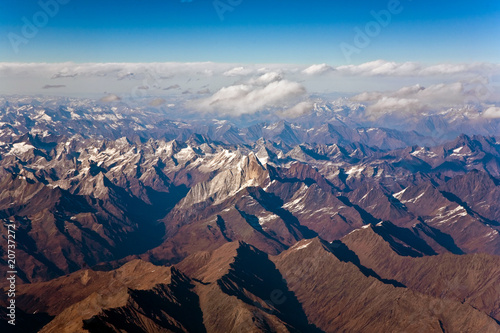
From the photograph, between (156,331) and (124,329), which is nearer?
(124,329)

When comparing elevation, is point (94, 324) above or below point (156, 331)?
above

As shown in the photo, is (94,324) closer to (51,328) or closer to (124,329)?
(124,329)

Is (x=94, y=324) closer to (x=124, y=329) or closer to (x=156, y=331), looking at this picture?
(x=124, y=329)

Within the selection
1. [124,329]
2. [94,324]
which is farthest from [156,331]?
[94,324]

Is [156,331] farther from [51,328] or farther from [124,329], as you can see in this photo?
[51,328]

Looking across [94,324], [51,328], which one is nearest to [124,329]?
[94,324]

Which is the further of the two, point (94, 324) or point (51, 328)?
point (51, 328)
